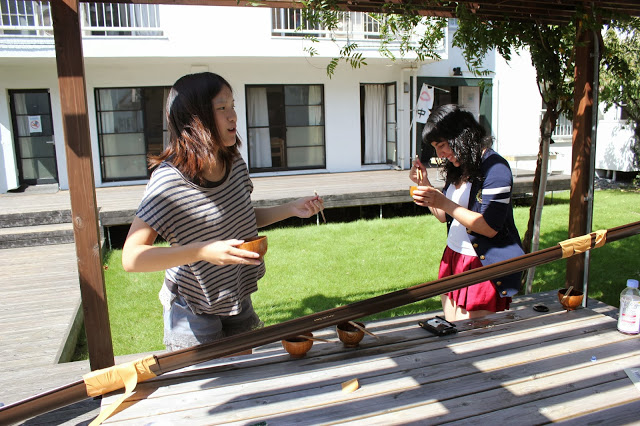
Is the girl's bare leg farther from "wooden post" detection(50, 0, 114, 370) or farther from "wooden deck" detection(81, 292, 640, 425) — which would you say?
"wooden post" detection(50, 0, 114, 370)

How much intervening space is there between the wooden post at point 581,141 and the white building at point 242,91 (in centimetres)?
680

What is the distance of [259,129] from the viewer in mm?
11547

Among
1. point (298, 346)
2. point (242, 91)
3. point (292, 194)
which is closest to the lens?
point (298, 346)

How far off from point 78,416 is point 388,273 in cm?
374

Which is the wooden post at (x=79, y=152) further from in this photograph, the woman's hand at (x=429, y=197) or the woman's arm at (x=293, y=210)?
the woman's hand at (x=429, y=197)

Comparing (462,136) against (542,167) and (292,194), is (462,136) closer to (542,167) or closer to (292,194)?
(542,167)

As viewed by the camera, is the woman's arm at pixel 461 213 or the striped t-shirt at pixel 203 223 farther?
the woman's arm at pixel 461 213

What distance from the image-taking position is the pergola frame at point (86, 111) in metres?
1.96

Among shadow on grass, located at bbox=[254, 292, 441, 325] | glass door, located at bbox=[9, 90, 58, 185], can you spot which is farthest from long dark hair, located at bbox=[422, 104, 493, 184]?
glass door, located at bbox=[9, 90, 58, 185]

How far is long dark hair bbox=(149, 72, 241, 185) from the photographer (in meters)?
1.81

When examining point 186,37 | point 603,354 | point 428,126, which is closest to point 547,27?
point 428,126

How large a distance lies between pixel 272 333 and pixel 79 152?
1.04 meters

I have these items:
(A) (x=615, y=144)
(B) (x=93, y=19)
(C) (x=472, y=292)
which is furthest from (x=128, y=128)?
(A) (x=615, y=144)

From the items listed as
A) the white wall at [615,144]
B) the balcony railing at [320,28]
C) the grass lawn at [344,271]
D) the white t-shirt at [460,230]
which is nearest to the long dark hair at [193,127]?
the white t-shirt at [460,230]
